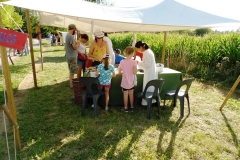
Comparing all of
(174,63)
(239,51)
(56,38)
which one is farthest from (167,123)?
(56,38)

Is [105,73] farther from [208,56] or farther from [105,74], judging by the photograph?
[208,56]

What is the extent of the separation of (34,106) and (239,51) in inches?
280

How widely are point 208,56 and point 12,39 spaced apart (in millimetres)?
7716

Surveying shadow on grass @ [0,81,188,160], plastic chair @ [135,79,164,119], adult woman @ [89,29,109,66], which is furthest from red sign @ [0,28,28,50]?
adult woman @ [89,29,109,66]

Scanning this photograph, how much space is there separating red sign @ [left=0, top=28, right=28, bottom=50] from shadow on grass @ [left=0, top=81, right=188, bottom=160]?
5.21 feet

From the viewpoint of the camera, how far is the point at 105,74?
13.2ft

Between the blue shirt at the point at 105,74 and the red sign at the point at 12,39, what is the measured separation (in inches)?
70.6

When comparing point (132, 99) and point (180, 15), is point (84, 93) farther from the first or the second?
point (180, 15)

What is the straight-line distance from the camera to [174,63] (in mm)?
9359

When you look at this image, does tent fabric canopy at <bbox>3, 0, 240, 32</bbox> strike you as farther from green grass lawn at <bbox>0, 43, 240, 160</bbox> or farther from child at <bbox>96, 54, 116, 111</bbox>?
green grass lawn at <bbox>0, 43, 240, 160</bbox>

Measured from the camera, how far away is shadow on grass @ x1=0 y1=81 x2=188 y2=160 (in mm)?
3016

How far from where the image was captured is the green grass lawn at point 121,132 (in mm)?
3039

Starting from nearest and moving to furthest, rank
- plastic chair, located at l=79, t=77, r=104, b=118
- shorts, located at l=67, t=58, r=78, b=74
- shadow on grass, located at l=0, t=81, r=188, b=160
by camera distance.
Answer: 1. shadow on grass, located at l=0, t=81, r=188, b=160
2. plastic chair, located at l=79, t=77, r=104, b=118
3. shorts, located at l=67, t=58, r=78, b=74

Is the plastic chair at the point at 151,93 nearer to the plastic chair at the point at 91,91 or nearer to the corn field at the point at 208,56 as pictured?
the plastic chair at the point at 91,91
